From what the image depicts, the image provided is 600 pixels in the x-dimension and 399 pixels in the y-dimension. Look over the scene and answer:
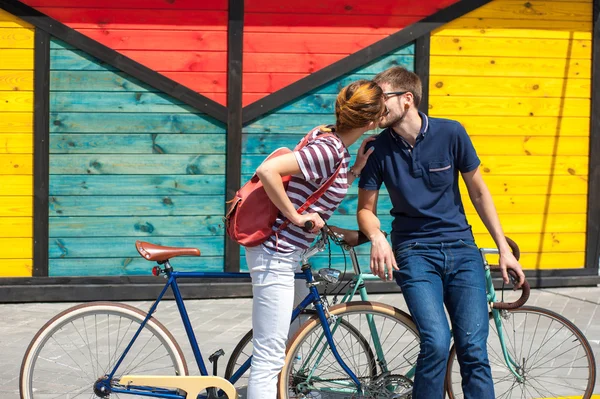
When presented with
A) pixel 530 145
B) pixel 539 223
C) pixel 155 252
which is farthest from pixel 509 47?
pixel 155 252

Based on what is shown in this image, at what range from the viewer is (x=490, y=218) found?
14.3 feet

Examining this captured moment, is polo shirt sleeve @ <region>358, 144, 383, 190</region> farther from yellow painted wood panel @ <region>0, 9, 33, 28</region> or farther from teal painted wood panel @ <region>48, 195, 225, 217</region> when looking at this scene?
yellow painted wood panel @ <region>0, 9, 33, 28</region>

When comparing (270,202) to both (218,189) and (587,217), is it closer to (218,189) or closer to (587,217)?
(218,189)

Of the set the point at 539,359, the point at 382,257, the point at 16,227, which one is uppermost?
the point at 382,257

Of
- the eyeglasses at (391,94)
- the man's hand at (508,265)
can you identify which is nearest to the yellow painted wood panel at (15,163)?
the eyeglasses at (391,94)

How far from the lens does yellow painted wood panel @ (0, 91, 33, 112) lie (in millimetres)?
7797

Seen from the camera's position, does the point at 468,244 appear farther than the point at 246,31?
No

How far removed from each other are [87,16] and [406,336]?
460 cm

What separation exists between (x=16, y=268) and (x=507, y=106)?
170 inches

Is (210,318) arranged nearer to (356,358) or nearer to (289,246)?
(356,358)

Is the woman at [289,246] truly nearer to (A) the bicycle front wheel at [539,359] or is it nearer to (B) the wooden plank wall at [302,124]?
(A) the bicycle front wheel at [539,359]

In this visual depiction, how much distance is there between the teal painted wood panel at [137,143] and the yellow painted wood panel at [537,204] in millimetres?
2250

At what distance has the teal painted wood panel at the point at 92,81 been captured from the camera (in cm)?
784

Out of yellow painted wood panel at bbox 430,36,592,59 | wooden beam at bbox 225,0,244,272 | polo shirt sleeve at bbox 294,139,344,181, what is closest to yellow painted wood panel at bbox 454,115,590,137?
yellow painted wood panel at bbox 430,36,592,59
